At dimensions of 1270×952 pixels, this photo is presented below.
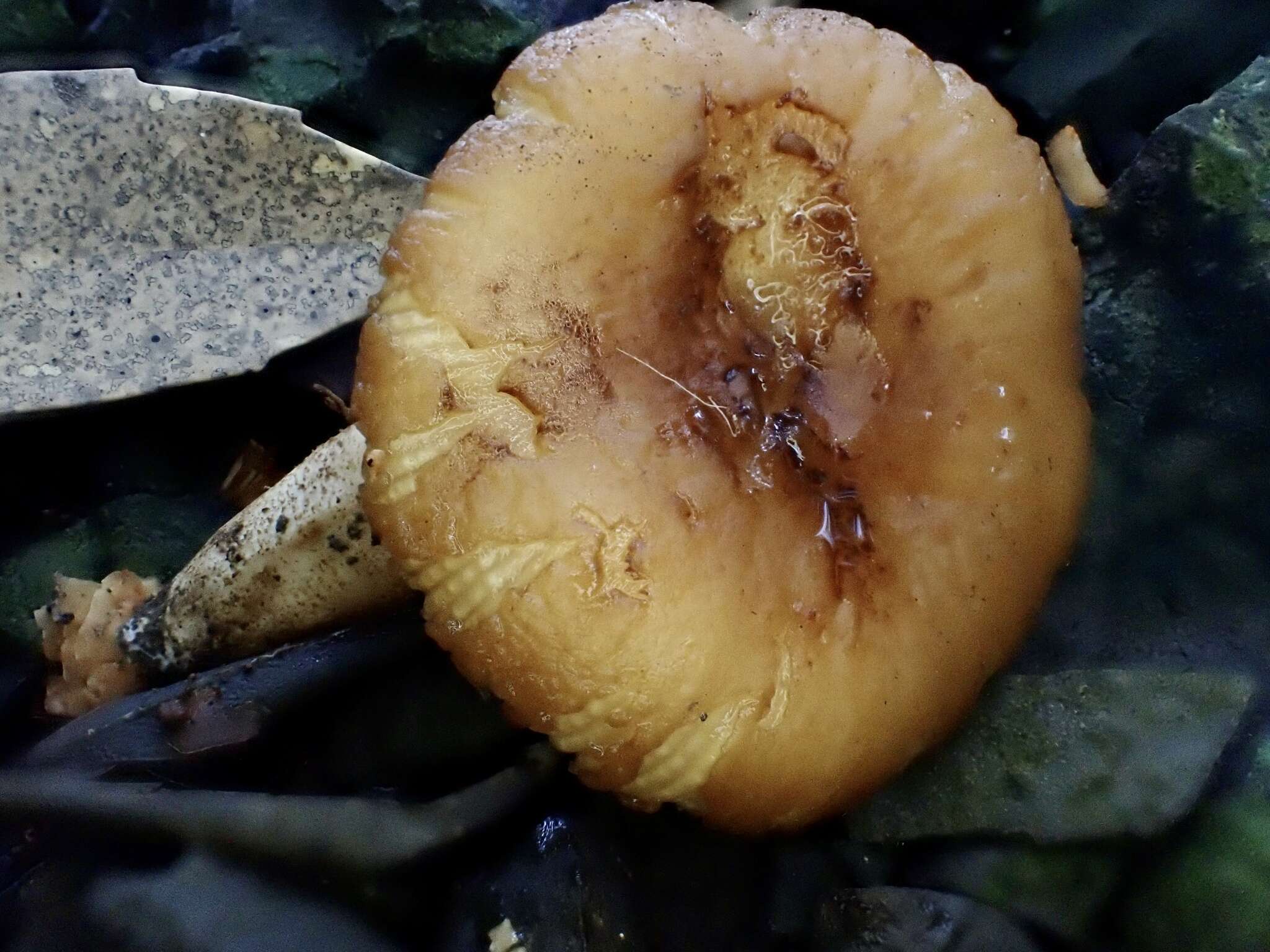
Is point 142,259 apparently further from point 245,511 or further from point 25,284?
point 245,511

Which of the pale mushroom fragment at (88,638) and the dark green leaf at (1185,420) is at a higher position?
the dark green leaf at (1185,420)

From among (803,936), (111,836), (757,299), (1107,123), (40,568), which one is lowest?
(40,568)

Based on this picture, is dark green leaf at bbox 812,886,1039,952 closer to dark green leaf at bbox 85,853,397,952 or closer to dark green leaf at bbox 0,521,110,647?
dark green leaf at bbox 85,853,397,952

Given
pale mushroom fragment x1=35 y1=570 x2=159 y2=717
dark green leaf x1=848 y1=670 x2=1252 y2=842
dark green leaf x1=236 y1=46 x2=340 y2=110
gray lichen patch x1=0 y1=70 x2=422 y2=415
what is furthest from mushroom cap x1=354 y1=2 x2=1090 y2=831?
dark green leaf x1=236 y1=46 x2=340 y2=110

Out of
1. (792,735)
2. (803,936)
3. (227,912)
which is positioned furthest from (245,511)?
(803,936)

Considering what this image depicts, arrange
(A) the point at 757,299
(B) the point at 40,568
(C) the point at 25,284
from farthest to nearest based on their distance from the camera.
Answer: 1. (B) the point at 40,568
2. (C) the point at 25,284
3. (A) the point at 757,299

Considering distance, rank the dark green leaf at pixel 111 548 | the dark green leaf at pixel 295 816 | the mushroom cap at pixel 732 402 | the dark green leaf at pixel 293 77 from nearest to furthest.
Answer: the mushroom cap at pixel 732 402 < the dark green leaf at pixel 295 816 < the dark green leaf at pixel 111 548 < the dark green leaf at pixel 293 77

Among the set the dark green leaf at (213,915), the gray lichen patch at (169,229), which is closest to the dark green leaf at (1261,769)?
the dark green leaf at (213,915)

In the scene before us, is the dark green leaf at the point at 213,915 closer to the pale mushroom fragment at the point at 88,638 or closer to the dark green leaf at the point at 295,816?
the dark green leaf at the point at 295,816
